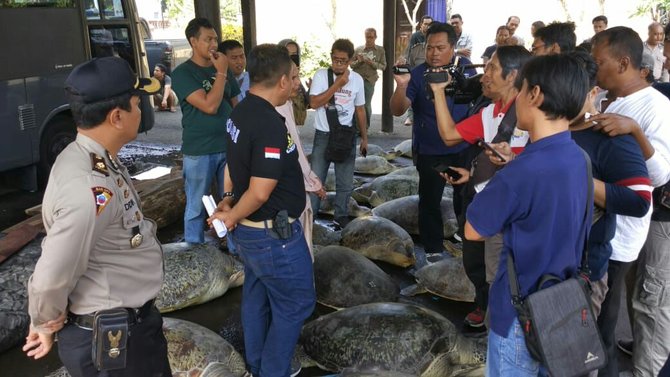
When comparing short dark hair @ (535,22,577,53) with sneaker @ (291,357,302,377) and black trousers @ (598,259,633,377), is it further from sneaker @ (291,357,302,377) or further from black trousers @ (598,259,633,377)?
sneaker @ (291,357,302,377)

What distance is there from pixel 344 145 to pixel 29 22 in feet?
14.8

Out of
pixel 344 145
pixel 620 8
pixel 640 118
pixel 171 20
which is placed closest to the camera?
pixel 640 118

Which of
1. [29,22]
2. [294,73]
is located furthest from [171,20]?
[294,73]

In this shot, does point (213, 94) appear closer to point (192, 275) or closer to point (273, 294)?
point (192, 275)

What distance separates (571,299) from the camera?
6.36 ft

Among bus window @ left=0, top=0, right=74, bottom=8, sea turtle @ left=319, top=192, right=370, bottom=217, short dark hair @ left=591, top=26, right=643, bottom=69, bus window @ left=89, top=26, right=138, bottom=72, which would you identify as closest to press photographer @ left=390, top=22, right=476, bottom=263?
sea turtle @ left=319, top=192, right=370, bottom=217

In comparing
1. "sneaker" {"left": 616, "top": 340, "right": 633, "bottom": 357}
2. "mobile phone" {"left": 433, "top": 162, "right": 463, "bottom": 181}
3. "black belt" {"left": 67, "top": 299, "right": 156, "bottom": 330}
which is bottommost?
"sneaker" {"left": 616, "top": 340, "right": 633, "bottom": 357}

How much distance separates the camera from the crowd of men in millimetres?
1879

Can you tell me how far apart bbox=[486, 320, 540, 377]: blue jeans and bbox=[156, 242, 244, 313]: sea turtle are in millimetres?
2649

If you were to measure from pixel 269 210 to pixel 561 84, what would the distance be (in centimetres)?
148

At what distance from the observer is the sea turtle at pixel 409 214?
217 inches

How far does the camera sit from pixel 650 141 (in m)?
2.60

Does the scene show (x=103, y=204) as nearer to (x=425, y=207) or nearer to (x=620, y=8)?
(x=425, y=207)

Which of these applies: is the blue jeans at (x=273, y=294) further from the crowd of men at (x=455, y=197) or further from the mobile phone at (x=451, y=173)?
the mobile phone at (x=451, y=173)
